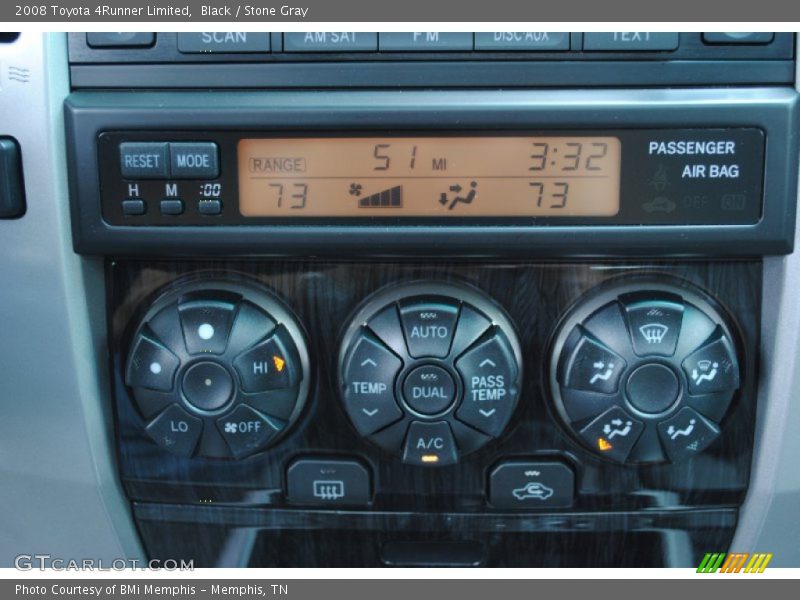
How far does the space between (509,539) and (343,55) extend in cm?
40

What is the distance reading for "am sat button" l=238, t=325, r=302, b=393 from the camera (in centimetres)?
54

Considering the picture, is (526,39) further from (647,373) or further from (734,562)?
(734,562)

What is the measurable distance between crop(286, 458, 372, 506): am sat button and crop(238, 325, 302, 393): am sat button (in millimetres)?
78

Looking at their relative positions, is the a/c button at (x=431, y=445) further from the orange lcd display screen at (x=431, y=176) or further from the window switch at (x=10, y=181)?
the window switch at (x=10, y=181)

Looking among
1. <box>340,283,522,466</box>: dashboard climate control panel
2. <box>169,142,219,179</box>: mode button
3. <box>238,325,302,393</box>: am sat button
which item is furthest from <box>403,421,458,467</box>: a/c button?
<box>169,142,219,179</box>: mode button

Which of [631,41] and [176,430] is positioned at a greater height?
A: [631,41]

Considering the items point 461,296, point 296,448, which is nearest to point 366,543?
point 296,448

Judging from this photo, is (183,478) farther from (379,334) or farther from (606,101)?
(606,101)

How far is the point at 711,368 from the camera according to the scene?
1.73 ft

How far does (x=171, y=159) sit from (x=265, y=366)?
0.16 metres

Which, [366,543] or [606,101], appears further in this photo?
[366,543]

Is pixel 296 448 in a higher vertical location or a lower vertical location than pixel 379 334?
lower

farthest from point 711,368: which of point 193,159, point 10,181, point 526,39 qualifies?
point 10,181

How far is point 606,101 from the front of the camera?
49cm
